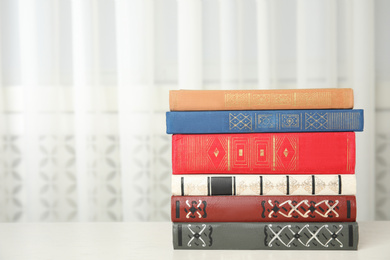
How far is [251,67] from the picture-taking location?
95 centimetres

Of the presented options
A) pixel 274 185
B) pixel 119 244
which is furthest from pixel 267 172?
pixel 119 244

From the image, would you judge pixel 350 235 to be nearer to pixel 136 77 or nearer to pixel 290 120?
pixel 290 120

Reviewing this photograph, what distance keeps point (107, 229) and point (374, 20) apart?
79 centimetres

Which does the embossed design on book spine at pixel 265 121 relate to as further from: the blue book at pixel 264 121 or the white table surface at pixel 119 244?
the white table surface at pixel 119 244

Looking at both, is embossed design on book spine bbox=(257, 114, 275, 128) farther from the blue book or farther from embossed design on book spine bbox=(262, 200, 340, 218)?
embossed design on book spine bbox=(262, 200, 340, 218)

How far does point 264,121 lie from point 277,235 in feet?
0.52

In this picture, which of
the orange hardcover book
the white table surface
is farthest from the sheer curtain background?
the orange hardcover book

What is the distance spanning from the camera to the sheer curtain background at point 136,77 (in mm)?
929

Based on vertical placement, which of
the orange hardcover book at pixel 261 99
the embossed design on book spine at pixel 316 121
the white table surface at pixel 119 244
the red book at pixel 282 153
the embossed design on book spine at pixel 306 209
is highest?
the orange hardcover book at pixel 261 99

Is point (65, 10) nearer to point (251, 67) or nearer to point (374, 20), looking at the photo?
point (251, 67)

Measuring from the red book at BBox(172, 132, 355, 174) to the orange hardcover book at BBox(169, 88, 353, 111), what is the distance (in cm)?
4

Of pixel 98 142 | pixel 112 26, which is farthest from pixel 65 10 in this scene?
pixel 98 142

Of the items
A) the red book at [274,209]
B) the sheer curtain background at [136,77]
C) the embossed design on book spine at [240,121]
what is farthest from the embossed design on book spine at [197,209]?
the sheer curtain background at [136,77]

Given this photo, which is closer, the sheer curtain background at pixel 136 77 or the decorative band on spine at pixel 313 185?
the decorative band on spine at pixel 313 185
